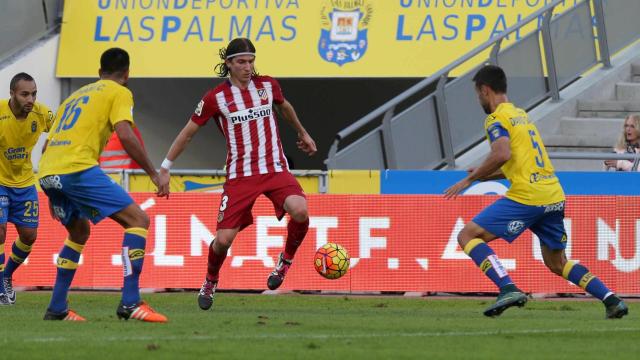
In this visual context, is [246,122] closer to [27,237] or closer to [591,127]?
[27,237]

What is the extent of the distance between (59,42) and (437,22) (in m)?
6.10

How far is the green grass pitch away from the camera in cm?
775

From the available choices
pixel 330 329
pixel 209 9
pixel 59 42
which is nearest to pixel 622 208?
pixel 330 329

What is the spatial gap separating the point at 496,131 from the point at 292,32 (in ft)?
35.5

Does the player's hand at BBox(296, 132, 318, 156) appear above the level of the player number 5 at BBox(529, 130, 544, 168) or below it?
above

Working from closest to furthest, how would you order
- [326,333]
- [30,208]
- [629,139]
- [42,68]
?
[326,333]
[30,208]
[629,139]
[42,68]

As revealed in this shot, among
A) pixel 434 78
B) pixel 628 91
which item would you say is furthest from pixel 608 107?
pixel 434 78

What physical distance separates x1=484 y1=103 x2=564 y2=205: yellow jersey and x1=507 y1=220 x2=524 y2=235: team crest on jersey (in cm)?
16

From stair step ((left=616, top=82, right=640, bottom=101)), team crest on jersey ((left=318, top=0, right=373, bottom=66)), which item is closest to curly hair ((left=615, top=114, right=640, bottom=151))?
stair step ((left=616, top=82, right=640, bottom=101))

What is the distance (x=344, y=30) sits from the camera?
66.8 feet

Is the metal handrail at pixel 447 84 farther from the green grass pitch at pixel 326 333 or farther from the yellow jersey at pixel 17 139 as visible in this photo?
the yellow jersey at pixel 17 139

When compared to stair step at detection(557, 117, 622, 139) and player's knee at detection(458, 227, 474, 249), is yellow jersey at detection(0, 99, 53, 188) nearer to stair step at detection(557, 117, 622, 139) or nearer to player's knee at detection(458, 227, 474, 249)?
player's knee at detection(458, 227, 474, 249)

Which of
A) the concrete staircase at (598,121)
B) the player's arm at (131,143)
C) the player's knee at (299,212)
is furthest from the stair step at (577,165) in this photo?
the player's arm at (131,143)

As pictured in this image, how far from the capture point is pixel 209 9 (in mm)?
20984
